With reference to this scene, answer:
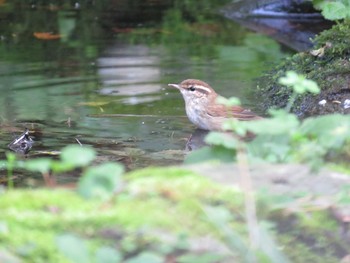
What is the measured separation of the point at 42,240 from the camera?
9.27ft

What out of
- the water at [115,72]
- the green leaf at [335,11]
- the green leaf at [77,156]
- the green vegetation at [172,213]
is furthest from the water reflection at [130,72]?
the green leaf at [77,156]

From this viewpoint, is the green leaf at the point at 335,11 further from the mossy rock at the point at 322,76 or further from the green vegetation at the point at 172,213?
the green vegetation at the point at 172,213

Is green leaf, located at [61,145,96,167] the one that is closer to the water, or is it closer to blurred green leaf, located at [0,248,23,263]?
blurred green leaf, located at [0,248,23,263]

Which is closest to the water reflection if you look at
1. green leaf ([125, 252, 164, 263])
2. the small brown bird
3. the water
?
the water

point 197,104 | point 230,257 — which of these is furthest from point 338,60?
point 230,257

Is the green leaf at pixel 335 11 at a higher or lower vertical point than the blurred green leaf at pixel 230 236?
higher

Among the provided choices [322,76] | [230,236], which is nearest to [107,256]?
[230,236]

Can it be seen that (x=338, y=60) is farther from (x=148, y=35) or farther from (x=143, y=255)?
(x=143, y=255)

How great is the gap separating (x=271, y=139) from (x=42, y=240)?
0.95 m

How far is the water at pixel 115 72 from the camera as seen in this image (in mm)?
7270

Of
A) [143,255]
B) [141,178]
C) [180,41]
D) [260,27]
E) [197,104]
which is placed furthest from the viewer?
[260,27]

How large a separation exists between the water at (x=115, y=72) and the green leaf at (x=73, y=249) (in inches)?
147

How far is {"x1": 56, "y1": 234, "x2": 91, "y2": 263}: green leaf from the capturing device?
2.50 meters

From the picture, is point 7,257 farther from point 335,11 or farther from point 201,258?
point 335,11
